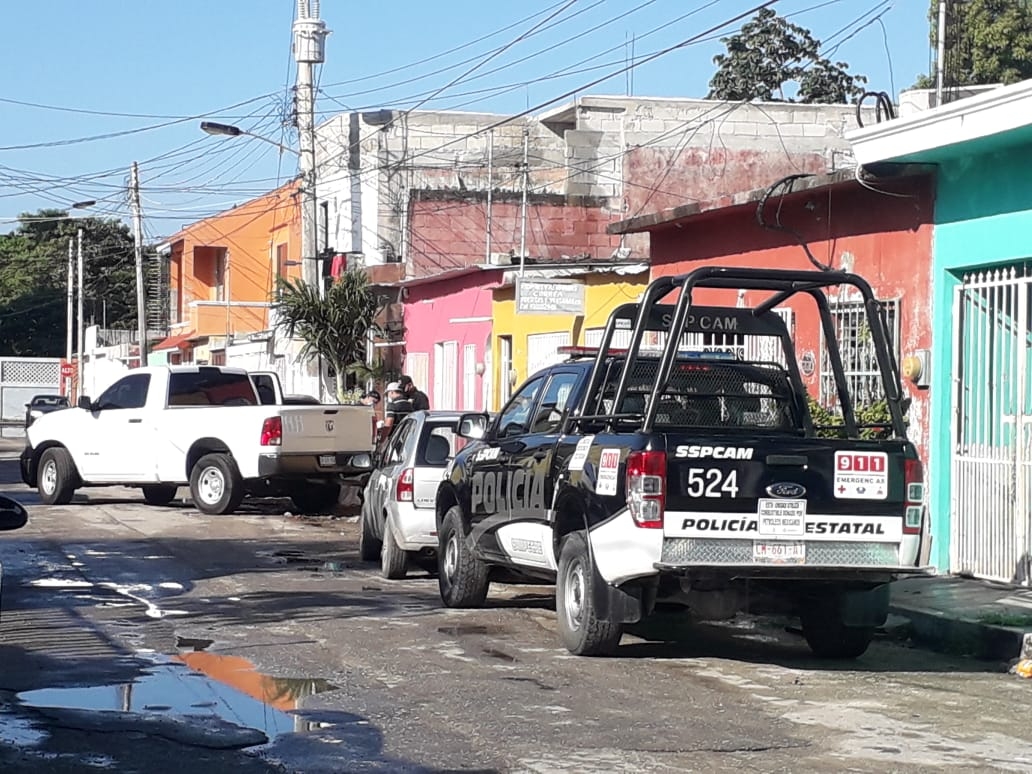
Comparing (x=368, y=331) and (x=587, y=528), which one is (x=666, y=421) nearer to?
(x=587, y=528)

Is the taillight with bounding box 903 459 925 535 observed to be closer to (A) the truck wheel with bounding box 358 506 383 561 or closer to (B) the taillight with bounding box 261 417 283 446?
(A) the truck wheel with bounding box 358 506 383 561

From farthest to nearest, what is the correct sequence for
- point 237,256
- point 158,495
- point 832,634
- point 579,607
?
point 237,256 < point 158,495 < point 832,634 < point 579,607

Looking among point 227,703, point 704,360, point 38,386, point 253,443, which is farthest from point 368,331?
point 38,386

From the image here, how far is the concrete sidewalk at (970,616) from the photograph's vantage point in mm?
10688

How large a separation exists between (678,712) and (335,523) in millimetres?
13521

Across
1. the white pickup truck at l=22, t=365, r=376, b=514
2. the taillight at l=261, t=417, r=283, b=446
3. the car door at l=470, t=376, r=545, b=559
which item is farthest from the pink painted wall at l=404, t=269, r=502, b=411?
the car door at l=470, t=376, r=545, b=559

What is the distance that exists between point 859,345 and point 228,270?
132 ft

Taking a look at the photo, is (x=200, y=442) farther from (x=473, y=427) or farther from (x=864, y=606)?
(x=864, y=606)

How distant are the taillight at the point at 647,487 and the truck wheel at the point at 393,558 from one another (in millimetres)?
5485

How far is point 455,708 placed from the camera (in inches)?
328

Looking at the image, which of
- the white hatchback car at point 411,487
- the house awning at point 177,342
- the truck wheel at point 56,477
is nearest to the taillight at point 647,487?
the white hatchback car at point 411,487

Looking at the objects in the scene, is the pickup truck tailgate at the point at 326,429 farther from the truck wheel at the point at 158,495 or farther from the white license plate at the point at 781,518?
the white license plate at the point at 781,518

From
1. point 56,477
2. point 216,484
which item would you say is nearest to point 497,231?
point 56,477

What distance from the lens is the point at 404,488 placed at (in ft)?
47.2
